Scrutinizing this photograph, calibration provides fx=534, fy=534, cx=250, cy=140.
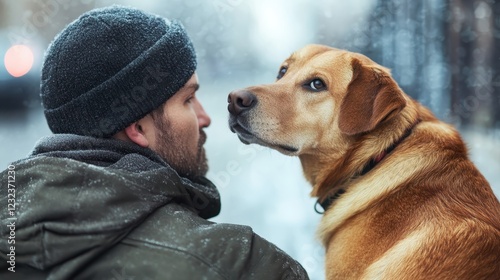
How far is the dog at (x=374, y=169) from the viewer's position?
1.21 meters

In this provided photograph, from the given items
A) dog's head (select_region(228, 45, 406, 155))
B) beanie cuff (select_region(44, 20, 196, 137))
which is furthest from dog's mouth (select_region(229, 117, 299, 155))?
beanie cuff (select_region(44, 20, 196, 137))

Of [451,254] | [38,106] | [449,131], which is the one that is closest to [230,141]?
[38,106]

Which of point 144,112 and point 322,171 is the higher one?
point 144,112

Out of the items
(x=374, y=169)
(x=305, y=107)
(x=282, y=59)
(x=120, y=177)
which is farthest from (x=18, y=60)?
(x=374, y=169)

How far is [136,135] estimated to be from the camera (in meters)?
1.32

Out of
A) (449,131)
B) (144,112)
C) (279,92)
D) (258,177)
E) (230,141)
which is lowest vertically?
(258,177)

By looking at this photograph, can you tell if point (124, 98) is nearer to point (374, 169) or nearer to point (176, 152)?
point (176, 152)

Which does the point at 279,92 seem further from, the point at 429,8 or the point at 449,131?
the point at 429,8

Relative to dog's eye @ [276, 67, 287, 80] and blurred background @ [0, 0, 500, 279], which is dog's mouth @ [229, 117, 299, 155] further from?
blurred background @ [0, 0, 500, 279]

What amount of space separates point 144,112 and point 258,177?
3.20ft

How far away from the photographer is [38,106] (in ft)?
7.36

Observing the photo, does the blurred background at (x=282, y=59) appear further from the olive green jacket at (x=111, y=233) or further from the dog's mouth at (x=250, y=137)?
the olive green jacket at (x=111, y=233)

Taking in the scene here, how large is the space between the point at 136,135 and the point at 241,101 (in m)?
0.33

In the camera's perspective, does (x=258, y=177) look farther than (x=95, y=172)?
Yes
